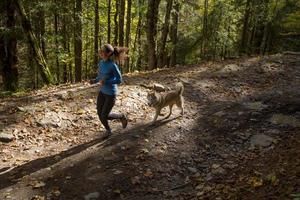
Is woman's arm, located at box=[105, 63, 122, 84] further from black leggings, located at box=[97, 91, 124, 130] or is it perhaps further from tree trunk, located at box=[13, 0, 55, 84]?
tree trunk, located at box=[13, 0, 55, 84]

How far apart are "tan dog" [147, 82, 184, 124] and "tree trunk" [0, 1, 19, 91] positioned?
23.4 ft

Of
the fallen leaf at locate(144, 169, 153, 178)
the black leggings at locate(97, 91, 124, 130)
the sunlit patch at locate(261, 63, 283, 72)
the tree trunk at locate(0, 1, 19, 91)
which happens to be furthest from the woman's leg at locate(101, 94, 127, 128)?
the sunlit patch at locate(261, 63, 283, 72)

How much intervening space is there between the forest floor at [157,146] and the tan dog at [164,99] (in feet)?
1.29

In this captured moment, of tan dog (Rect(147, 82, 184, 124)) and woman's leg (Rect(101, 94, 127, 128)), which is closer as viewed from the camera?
woman's leg (Rect(101, 94, 127, 128))

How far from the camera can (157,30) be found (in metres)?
21.2

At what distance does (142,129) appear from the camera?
8.93 meters

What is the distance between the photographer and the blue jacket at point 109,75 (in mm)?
7719

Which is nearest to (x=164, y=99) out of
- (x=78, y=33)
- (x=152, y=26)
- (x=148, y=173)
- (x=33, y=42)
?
(x=148, y=173)

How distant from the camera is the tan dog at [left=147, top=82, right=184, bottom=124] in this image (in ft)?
28.7

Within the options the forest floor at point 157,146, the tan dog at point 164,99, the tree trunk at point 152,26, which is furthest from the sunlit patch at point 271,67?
the tan dog at point 164,99

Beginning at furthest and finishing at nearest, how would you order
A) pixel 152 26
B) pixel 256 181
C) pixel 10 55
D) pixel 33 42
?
pixel 152 26 → pixel 10 55 → pixel 33 42 → pixel 256 181

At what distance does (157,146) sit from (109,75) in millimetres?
1901

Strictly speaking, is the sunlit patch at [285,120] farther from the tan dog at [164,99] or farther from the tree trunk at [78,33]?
the tree trunk at [78,33]

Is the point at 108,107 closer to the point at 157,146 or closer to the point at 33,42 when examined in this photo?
the point at 157,146
